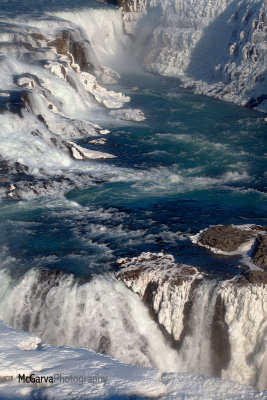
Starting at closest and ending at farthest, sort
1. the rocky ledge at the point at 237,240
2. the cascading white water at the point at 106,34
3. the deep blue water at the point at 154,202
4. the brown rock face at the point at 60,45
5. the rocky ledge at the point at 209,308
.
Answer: the rocky ledge at the point at 209,308 → the rocky ledge at the point at 237,240 → the deep blue water at the point at 154,202 → the brown rock face at the point at 60,45 → the cascading white water at the point at 106,34

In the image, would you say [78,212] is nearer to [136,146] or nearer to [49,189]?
[49,189]

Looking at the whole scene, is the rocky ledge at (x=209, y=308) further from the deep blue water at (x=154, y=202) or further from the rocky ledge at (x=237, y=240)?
the deep blue water at (x=154, y=202)

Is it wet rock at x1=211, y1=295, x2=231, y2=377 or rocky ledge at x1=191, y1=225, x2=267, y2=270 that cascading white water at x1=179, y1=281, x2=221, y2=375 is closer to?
wet rock at x1=211, y1=295, x2=231, y2=377

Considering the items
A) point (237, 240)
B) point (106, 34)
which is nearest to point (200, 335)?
point (237, 240)

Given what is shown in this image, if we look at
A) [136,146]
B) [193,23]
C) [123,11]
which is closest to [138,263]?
[136,146]

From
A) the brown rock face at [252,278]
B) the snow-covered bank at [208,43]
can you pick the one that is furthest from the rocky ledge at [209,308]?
the snow-covered bank at [208,43]

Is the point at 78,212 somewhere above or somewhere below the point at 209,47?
below
